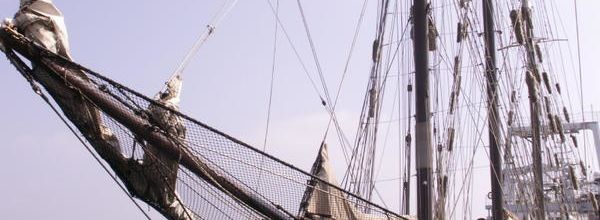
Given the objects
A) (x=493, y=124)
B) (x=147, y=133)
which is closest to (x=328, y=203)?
(x=147, y=133)

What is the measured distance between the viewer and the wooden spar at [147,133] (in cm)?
643

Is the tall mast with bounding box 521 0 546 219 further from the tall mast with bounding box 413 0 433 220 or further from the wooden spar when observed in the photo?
the wooden spar

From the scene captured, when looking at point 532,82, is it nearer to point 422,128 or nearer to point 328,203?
point 422,128

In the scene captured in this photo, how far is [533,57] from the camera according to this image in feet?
70.8

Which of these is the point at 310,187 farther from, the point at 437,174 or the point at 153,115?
the point at 437,174

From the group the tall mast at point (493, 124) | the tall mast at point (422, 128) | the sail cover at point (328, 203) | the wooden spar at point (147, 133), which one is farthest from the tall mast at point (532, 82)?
the wooden spar at point (147, 133)

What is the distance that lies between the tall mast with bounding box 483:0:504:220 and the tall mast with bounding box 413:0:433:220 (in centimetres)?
638

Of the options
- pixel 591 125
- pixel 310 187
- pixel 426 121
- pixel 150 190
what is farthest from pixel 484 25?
pixel 591 125

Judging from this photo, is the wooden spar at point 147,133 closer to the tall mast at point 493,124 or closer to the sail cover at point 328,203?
the sail cover at point 328,203

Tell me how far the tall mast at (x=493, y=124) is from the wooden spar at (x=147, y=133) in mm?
9726

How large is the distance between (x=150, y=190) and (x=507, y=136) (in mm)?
13798

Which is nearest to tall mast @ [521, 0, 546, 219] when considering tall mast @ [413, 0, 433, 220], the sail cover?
tall mast @ [413, 0, 433, 220]

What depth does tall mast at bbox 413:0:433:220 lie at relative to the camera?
392 inches

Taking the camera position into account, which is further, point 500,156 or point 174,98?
point 500,156
